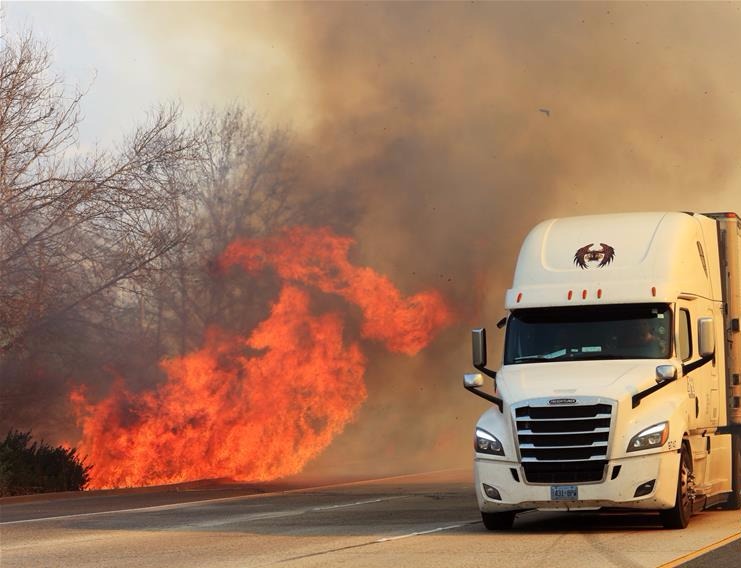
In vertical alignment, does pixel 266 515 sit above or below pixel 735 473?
below

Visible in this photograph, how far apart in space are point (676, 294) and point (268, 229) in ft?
94.7

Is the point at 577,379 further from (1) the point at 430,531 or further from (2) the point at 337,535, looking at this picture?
(2) the point at 337,535

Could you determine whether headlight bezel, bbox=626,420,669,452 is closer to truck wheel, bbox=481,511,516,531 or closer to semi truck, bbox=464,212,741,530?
semi truck, bbox=464,212,741,530

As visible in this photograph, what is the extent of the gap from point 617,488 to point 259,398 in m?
20.5

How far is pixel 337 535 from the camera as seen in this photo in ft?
55.0

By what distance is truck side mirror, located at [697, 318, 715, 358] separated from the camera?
16.5 meters

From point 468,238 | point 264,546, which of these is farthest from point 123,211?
point 264,546

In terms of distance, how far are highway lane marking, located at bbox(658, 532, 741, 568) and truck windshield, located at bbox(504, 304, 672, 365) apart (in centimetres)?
235

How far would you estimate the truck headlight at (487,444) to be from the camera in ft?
52.9

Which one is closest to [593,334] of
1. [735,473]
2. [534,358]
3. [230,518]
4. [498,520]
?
[534,358]

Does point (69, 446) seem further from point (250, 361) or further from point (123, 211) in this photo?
point (123, 211)

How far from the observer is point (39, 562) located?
1459 cm

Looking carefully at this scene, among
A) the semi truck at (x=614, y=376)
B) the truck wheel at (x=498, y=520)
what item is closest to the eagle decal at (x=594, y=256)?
the semi truck at (x=614, y=376)

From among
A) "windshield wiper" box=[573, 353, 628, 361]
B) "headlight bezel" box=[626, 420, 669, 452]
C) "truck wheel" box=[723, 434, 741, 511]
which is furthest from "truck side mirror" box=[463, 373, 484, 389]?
"truck wheel" box=[723, 434, 741, 511]
